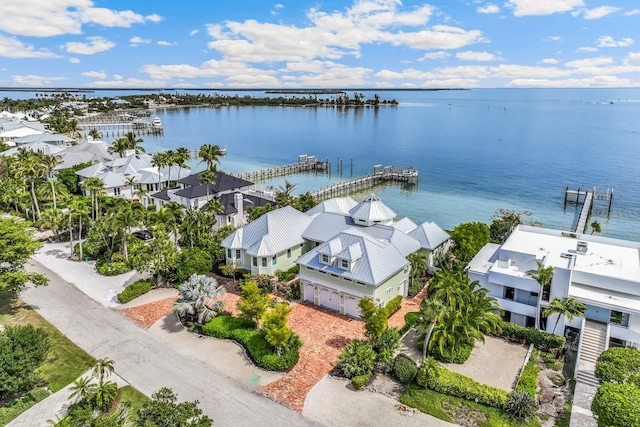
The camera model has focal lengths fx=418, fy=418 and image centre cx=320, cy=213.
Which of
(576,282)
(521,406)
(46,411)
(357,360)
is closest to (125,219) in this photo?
(46,411)

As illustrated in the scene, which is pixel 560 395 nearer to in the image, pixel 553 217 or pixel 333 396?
pixel 333 396

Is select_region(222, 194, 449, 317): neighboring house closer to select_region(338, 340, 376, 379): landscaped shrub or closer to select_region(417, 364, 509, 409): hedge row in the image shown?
select_region(338, 340, 376, 379): landscaped shrub

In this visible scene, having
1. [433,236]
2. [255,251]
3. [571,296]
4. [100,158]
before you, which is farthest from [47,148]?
[571,296]

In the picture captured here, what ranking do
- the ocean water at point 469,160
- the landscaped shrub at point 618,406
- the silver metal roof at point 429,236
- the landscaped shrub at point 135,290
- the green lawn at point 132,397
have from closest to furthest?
the landscaped shrub at point 618,406 → the green lawn at point 132,397 → the landscaped shrub at point 135,290 → the silver metal roof at point 429,236 → the ocean water at point 469,160

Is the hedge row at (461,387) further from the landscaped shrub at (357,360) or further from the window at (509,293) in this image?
the window at (509,293)

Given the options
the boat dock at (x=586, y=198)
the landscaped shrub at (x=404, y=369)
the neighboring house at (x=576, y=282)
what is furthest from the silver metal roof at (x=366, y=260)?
the boat dock at (x=586, y=198)
